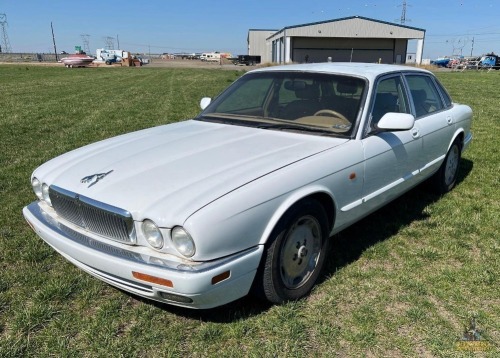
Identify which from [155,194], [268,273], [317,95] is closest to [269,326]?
[268,273]

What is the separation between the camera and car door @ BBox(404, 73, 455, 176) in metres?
4.23

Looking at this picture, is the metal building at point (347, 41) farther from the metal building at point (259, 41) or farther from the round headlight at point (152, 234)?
the round headlight at point (152, 234)

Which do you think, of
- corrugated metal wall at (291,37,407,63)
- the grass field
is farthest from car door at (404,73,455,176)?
corrugated metal wall at (291,37,407,63)

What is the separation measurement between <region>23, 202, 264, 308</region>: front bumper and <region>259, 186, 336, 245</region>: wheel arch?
13cm

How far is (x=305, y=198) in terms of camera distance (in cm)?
283

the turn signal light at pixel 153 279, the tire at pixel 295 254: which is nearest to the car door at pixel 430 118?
the tire at pixel 295 254

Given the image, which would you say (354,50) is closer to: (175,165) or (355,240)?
(355,240)

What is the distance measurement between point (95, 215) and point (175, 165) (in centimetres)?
58

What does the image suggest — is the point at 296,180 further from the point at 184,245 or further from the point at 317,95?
the point at 317,95

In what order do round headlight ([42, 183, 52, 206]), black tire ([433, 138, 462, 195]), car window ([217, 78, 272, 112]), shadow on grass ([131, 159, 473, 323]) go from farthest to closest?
1. black tire ([433, 138, 462, 195])
2. car window ([217, 78, 272, 112])
3. round headlight ([42, 183, 52, 206])
4. shadow on grass ([131, 159, 473, 323])

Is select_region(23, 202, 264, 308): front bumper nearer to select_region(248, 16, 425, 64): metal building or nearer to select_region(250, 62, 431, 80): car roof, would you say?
select_region(250, 62, 431, 80): car roof

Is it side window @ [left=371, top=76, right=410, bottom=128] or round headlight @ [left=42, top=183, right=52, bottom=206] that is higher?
side window @ [left=371, top=76, right=410, bottom=128]

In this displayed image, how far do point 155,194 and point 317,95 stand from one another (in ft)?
6.02

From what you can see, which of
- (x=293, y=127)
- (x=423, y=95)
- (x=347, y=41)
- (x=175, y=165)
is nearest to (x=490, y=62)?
(x=347, y=41)
